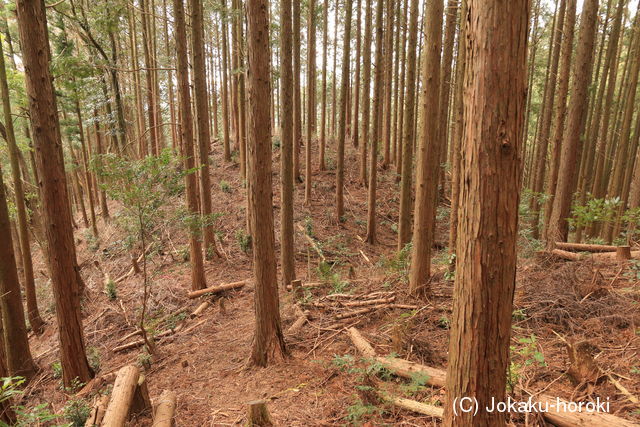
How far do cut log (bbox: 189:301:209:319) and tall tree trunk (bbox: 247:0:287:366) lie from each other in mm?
3567

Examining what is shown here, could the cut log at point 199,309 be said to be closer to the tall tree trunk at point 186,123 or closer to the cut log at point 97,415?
the tall tree trunk at point 186,123

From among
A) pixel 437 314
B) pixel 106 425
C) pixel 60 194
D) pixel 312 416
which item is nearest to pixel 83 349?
pixel 60 194

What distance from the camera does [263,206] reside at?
4.83 m

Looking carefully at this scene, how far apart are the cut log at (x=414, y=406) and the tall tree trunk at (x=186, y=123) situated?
5.60 m

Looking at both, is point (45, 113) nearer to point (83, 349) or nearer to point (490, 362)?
point (83, 349)

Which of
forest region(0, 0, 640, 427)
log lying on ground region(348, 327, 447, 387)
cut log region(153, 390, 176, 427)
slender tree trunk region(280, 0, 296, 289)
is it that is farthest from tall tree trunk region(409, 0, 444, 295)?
cut log region(153, 390, 176, 427)

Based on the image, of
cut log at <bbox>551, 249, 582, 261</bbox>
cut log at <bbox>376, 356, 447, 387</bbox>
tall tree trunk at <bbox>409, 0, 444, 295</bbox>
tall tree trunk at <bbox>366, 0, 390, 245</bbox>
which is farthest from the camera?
tall tree trunk at <bbox>366, 0, 390, 245</bbox>

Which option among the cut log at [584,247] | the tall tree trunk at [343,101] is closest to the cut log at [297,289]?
the cut log at [584,247]

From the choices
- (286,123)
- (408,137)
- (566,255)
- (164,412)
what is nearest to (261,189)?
(164,412)

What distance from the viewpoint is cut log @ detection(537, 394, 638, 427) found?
8.75 ft

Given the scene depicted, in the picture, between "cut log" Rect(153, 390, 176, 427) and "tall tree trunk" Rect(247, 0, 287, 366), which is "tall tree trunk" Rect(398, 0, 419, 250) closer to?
"tall tree trunk" Rect(247, 0, 287, 366)

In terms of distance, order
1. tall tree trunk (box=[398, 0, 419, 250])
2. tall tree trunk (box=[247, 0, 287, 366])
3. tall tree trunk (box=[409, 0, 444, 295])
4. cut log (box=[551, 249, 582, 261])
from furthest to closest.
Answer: tall tree trunk (box=[398, 0, 419, 250]) < cut log (box=[551, 249, 582, 261]) < tall tree trunk (box=[409, 0, 444, 295]) < tall tree trunk (box=[247, 0, 287, 366])

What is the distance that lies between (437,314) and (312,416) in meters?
2.63

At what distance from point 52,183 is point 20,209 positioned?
14.9 ft
